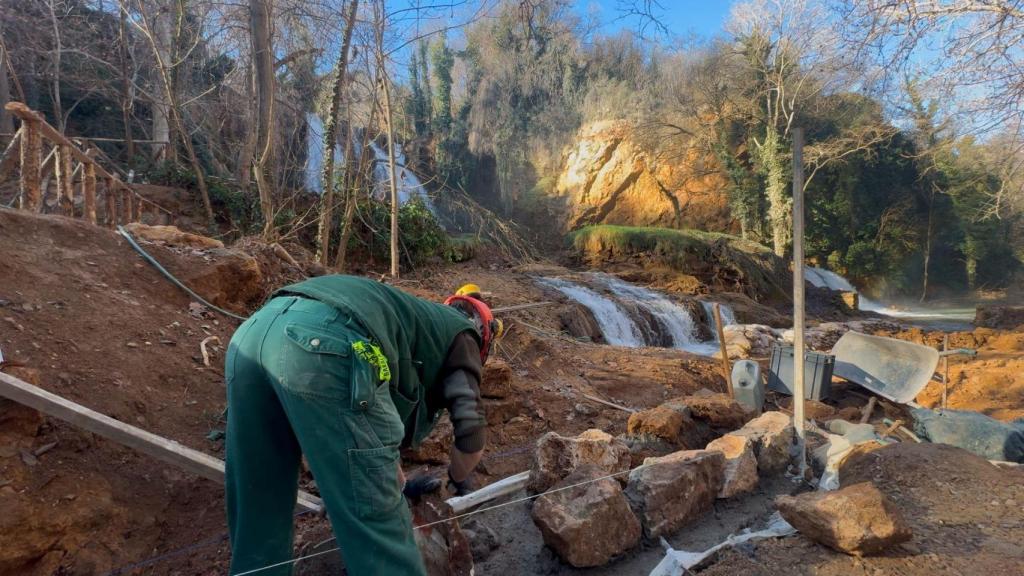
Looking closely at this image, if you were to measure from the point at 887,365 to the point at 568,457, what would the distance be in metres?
5.27

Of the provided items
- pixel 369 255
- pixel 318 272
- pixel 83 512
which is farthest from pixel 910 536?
pixel 369 255

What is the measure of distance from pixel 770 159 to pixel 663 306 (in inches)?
472

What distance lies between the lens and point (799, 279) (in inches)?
131

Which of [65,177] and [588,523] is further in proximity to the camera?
[65,177]

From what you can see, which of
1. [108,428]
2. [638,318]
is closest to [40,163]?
[108,428]

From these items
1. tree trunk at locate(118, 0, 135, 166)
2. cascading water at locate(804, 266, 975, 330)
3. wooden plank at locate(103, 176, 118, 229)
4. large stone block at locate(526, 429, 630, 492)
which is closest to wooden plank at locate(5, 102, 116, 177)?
wooden plank at locate(103, 176, 118, 229)

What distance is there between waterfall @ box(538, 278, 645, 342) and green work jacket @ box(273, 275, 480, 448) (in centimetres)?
903

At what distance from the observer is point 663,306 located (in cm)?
1289

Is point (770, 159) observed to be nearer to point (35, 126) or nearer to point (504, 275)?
point (504, 275)

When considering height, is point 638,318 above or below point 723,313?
above

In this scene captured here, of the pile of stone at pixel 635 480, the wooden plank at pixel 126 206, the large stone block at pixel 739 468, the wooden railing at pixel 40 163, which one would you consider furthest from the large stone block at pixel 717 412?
the wooden plank at pixel 126 206

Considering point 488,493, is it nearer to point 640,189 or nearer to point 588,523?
point 588,523

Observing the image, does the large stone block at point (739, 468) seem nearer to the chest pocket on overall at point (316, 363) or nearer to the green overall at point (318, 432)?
the green overall at point (318, 432)

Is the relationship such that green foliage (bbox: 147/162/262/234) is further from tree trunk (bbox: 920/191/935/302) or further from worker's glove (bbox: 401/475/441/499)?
tree trunk (bbox: 920/191/935/302)
